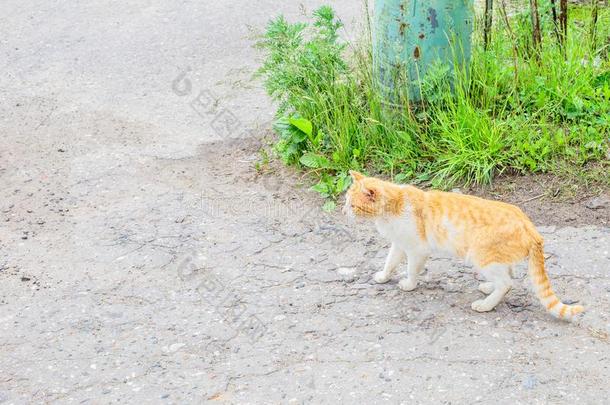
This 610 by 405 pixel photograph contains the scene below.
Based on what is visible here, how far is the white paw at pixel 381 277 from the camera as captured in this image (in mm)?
4492

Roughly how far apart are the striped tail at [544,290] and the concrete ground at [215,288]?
0.10 metres

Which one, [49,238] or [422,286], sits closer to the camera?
[422,286]

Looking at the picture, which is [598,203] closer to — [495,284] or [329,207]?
[495,284]

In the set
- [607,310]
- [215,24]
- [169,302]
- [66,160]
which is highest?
[215,24]

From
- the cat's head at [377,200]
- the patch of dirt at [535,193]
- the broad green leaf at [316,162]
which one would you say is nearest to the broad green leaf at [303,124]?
the broad green leaf at [316,162]

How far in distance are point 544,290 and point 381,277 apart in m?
0.91

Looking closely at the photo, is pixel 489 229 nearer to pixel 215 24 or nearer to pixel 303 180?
pixel 303 180

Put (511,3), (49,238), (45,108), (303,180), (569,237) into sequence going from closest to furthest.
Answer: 1. (569,237)
2. (49,238)
3. (303,180)
4. (45,108)
5. (511,3)

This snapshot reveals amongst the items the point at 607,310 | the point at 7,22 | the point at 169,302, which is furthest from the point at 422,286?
the point at 7,22

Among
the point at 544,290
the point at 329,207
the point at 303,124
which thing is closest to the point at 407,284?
the point at 544,290

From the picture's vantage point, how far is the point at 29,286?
183 inches

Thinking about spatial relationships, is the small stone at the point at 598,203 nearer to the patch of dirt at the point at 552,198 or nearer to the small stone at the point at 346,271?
the patch of dirt at the point at 552,198

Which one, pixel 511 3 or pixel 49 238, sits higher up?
pixel 511 3

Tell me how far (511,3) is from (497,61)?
1985 mm
